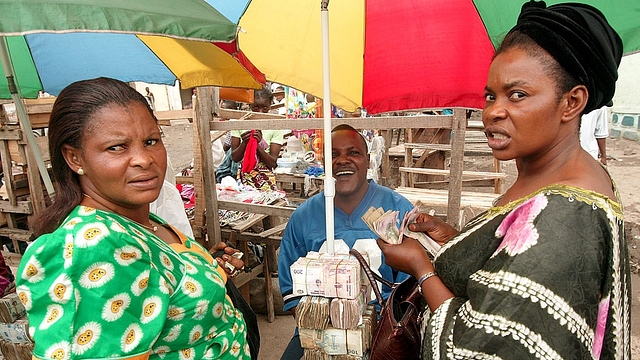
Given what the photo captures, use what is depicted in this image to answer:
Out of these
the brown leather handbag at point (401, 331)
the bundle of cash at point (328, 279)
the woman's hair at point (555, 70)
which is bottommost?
the brown leather handbag at point (401, 331)

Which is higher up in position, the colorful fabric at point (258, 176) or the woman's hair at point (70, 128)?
the woman's hair at point (70, 128)

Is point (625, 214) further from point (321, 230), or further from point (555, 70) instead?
point (555, 70)

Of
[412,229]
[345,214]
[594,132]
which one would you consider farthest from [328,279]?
[594,132]

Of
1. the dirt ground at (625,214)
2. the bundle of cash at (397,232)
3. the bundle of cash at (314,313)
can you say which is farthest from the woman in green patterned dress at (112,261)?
the dirt ground at (625,214)

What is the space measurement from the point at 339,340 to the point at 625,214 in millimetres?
5686

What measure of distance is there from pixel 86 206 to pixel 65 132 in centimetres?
25

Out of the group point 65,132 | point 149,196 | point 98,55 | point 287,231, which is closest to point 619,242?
point 149,196

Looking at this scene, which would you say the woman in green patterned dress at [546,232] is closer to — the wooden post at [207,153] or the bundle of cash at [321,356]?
the bundle of cash at [321,356]

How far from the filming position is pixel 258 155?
6.18m

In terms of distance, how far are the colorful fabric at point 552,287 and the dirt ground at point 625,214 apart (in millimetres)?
3182

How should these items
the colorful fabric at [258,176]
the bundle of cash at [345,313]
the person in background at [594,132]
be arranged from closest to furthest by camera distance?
the bundle of cash at [345,313], the person in background at [594,132], the colorful fabric at [258,176]

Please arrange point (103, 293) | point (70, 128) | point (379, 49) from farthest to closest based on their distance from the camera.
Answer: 1. point (379, 49)
2. point (70, 128)
3. point (103, 293)

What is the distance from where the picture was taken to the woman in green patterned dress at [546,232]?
39.0 inches

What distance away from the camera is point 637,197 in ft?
20.2
